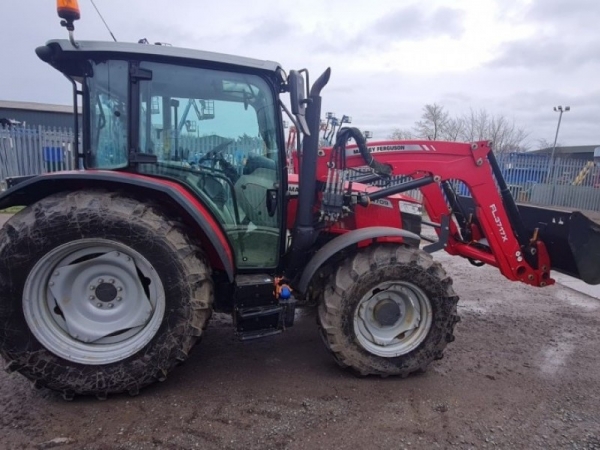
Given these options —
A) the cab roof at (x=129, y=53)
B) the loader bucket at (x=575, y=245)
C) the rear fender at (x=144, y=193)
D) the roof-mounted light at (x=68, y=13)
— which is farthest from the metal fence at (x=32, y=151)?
the loader bucket at (x=575, y=245)

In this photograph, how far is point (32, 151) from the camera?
12.1 meters

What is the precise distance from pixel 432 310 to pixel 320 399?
106cm

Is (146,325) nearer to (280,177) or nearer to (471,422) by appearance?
(280,177)

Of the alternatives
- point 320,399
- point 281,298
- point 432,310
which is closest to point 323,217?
point 281,298

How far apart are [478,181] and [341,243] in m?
1.42

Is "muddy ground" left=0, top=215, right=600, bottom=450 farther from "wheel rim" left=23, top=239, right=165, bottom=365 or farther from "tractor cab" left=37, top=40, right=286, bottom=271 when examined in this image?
"tractor cab" left=37, top=40, right=286, bottom=271

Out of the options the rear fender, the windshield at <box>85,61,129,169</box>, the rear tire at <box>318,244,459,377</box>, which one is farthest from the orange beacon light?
the rear tire at <box>318,244,459,377</box>

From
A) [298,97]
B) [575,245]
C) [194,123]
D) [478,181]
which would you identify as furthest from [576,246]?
[194,123]

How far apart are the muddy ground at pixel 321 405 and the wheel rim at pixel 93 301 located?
1.15 feet

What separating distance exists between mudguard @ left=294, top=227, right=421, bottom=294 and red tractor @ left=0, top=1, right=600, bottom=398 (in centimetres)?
2

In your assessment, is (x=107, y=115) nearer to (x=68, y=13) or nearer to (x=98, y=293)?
(x=68, y=13)

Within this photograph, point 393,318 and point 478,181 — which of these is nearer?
point 393,318

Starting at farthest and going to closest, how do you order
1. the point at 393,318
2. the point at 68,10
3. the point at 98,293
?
the point at 393,318, the point at 98,293, the point at 68,10

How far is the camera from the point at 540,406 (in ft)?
9.64
